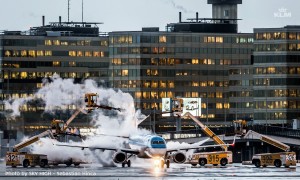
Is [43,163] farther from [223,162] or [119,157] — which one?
[223,162]

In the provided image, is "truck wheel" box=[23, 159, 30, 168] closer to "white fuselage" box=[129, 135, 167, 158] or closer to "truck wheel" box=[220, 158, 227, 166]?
"white fuselage" box=[129, 135, 167, 158]

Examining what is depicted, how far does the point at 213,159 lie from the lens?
171m

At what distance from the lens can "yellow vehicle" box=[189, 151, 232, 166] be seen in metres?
170

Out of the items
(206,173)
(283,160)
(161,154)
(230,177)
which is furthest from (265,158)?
(230,177)

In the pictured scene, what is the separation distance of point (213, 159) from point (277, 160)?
37.9 feet

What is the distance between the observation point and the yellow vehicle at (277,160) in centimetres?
16212

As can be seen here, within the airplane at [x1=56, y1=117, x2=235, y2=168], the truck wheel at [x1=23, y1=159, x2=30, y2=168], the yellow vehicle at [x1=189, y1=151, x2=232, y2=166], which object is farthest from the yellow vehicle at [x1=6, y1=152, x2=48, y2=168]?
the yellow vehicle at [x1=189, y1=151, x2=232, y2=166]

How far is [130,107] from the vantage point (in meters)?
196

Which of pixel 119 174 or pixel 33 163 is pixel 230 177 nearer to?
pixel 119 174

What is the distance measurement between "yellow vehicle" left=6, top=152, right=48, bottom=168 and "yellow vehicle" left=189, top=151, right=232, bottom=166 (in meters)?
23.1

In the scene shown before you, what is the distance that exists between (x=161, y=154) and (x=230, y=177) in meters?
31.2

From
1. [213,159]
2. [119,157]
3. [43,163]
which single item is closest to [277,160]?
[213,159]

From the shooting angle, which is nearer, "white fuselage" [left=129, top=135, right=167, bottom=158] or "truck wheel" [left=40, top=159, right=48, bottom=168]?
"white fuselage" [left=129, top=135, right=167, bottom=158]

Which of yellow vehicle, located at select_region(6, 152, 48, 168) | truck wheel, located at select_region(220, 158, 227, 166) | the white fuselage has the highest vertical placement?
the white fuselage
